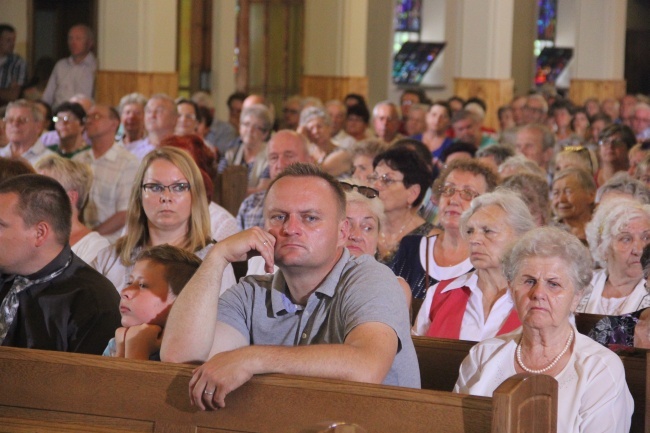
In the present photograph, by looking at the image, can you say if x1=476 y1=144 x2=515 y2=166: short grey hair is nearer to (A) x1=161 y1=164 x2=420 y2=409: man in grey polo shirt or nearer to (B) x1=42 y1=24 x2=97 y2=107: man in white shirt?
(A) x1=161 y1=164 x2=420 y2=409: man in grey polo shirt

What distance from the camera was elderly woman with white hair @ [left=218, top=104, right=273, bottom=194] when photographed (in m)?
8.55

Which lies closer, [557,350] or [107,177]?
[557,350]

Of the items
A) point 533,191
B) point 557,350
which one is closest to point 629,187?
point 533,191

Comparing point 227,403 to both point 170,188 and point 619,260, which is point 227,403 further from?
point 619,260

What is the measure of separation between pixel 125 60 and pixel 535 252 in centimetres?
892

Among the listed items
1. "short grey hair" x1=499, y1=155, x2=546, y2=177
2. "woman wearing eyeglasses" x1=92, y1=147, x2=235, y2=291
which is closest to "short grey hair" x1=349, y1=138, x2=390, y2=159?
"short grey hair" x1=499, y1=155, x2=546, y2=177

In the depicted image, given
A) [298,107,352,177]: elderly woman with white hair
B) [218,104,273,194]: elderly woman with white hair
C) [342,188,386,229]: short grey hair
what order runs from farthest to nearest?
[298,107,352,177]: elderly woman with white hair, [218,104,273,194]: elderly woman with white hair, [342,188,386,229]: short grey hair

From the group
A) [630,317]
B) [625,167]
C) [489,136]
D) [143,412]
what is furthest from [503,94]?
[143,412]

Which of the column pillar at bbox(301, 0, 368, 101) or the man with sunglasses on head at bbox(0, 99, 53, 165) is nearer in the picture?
the man with sunglasses on head at bbox(0, 99, 53, 165)

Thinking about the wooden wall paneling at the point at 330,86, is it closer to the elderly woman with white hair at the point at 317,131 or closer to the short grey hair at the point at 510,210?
the elderly woman with white hair at the point at 317,131

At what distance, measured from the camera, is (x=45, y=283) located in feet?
12.6

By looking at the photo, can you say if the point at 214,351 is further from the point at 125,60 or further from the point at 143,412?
the point at 125,60

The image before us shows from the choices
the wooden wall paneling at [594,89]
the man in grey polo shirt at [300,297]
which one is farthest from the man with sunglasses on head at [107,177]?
the wooden wall paneling at [594,89]

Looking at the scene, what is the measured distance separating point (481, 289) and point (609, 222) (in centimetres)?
87
